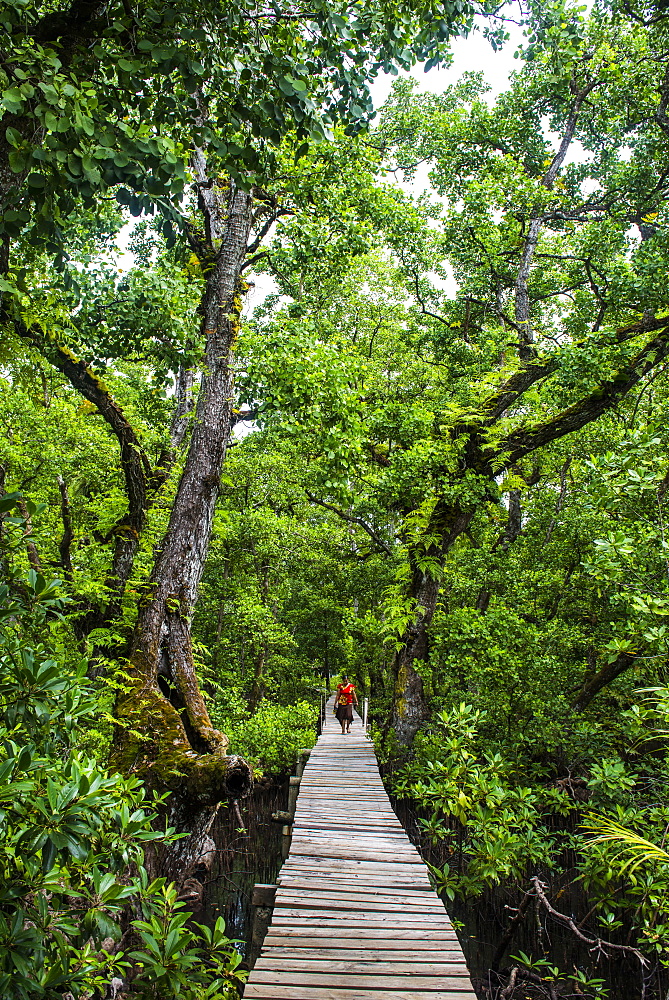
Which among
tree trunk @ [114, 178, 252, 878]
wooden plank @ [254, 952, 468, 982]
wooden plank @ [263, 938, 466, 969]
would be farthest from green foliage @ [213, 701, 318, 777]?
wooden plank @ [254, 952, 468, 982]

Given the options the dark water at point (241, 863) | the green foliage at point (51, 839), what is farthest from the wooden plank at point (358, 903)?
the dark water at point (241, 863)

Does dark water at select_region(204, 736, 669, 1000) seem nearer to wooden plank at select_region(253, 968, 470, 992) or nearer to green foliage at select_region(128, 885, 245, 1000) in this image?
wooden plank at select_region(253, 968, 470, 992)

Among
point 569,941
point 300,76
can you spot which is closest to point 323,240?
point 300,76

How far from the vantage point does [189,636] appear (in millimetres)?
5945

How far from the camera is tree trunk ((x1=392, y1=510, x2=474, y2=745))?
925cm

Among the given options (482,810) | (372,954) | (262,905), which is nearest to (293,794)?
(262,905)

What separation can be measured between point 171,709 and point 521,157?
10325 millimetres

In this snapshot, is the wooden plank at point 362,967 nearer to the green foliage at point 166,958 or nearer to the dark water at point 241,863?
the green foliage at point 166,958

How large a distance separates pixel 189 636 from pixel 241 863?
765cm

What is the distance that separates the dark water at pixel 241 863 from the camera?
9359 millimetres

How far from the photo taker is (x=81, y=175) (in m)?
2.69

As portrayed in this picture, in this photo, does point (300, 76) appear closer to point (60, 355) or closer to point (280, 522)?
point (60, 355)

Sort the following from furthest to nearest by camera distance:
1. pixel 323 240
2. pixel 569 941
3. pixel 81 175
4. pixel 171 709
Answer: pixel 569 941 → pixel 323 240 → pixel 171 709 → pixel 81 175

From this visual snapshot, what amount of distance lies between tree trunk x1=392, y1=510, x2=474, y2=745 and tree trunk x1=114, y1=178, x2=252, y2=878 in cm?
436
